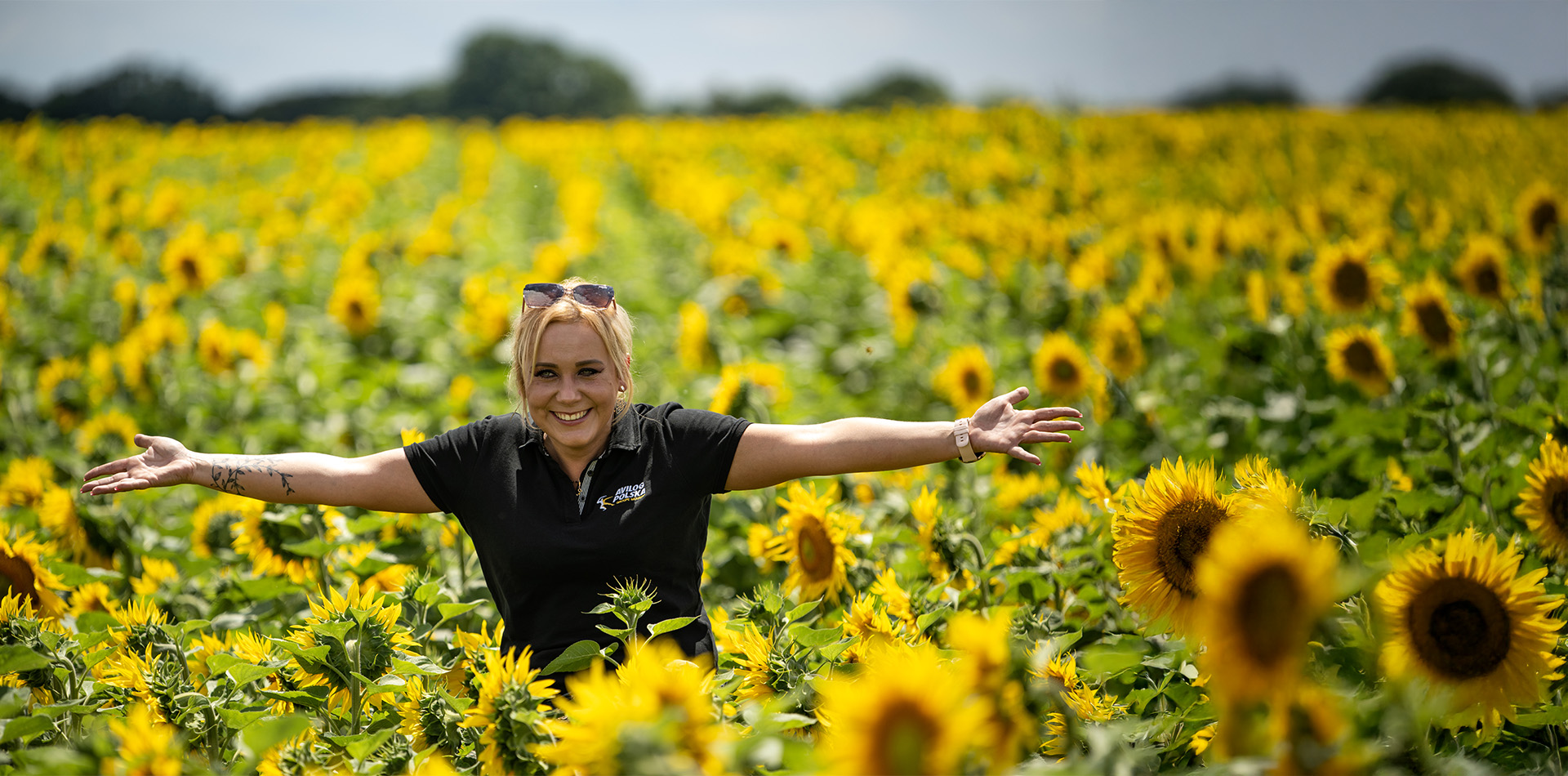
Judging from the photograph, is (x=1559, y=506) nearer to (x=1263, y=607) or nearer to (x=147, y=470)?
(x=1263, y=607)

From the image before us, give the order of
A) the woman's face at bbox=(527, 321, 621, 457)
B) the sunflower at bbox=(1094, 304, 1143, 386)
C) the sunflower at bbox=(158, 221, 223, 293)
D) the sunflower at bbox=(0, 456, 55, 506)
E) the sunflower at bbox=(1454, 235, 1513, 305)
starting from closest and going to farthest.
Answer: the woman's face at bbox=(527, 321, 621, 457) → the sunflower at bbox=(0, 456, 55, 506) → the sunflower at bbox=(1454, 235, 1513, 305) → the sunflower at bbox=(1094, 304, 1143, 386) → the sunflower at bbox=(158, 221, 223, 293)

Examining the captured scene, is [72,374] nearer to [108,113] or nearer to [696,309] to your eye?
[696,309]

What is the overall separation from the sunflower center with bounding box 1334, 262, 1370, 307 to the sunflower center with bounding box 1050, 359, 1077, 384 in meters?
1.29

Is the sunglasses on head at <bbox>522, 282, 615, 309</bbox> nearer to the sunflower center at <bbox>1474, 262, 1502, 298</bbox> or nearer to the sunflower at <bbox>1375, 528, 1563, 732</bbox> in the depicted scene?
the sunflower at <bbox>1375, 528, 1563, 732</bbox>

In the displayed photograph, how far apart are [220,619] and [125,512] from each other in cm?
91

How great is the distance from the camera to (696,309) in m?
5.35

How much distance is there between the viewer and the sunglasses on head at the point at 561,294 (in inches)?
102

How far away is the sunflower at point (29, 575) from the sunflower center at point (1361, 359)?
14.0 feet

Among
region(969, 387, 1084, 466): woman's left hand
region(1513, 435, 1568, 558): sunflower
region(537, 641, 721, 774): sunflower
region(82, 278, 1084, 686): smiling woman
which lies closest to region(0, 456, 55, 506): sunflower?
region(82, 278, 1084, 686): smiling woman

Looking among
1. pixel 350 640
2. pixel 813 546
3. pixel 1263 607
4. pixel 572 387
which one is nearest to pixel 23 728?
pixel 350 640

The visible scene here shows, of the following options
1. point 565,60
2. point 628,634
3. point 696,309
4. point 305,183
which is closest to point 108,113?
point 305,183

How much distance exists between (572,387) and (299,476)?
70 cm

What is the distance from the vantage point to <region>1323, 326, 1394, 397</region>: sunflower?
13.2ft

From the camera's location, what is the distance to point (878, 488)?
378 cm
